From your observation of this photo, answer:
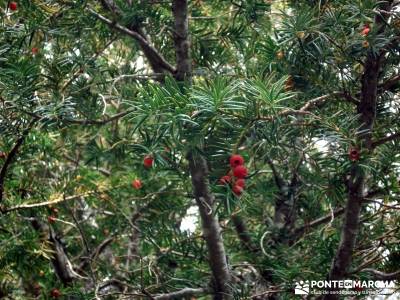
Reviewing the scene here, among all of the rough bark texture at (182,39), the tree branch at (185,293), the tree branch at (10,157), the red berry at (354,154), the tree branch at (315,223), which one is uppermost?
the rough bark texture at (182,39)

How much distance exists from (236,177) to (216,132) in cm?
11

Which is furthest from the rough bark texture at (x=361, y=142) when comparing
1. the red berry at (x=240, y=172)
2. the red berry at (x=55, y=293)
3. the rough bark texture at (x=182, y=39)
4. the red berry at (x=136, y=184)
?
the red berry at (x=55, y=293)

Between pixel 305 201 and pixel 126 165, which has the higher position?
pixel 126 165

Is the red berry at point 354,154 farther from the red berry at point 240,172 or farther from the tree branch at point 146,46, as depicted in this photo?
the tree branch at point 146,46

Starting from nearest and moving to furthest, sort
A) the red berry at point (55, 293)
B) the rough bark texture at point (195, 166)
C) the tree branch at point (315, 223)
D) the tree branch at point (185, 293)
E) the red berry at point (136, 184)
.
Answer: the rough bark texture at point (195, 166) → the tree branch at point (185, 293) → the tree branch at point (315, 223) → the red berry at point (55, 293) → the red berry at point (136, 184)

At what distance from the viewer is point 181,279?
1.78 metres

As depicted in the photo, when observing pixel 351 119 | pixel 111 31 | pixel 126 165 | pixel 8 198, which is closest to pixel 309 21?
pixel 351 119

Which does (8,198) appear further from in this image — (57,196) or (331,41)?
(331,41)

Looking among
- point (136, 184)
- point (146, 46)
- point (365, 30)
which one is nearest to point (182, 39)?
point (146, 46)

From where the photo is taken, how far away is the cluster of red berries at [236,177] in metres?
1.28

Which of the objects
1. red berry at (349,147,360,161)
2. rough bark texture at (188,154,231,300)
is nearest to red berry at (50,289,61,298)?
rough bark texture at (188,154,231,300)

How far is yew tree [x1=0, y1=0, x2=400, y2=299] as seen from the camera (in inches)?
50.1

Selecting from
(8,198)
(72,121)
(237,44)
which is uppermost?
(237,44)

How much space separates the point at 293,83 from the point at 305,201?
0.68 m
